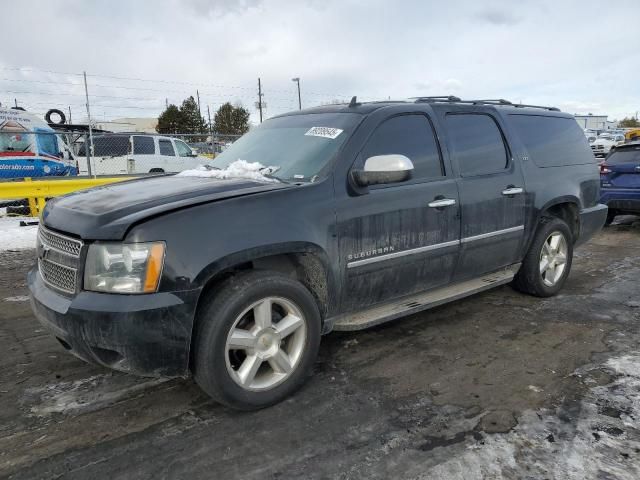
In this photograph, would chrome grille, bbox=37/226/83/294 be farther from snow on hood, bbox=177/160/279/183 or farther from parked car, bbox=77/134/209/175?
parked car, bbox=77/134/209/175

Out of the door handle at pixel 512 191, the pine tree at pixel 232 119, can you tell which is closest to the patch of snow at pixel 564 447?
the door handle at pixel 512 191

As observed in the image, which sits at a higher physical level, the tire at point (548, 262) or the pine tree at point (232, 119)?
the pine tree at point (232, 119)

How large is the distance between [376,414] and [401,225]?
4.27ft

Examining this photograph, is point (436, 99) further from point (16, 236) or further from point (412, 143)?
point (16, 236)

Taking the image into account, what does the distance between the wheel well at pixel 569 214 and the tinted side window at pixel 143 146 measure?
12.9m

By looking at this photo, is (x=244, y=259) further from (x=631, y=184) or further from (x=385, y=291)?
(x=631, y=184)

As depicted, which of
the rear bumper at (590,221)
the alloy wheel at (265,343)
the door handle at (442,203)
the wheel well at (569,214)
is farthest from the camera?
the rear bumper at (590,221)

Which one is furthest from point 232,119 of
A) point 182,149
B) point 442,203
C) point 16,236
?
point 442,203

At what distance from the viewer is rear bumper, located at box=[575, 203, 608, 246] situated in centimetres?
527

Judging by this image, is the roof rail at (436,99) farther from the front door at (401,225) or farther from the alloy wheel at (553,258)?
the alloy wheel at (553,258)

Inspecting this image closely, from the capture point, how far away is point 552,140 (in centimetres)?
499

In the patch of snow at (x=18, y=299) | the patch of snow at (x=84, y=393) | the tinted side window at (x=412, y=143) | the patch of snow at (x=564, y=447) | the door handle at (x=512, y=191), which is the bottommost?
the patch of snow at (x=564, y=447)

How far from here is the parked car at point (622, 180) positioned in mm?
8328

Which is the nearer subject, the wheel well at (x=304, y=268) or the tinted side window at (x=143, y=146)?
the wheel well at (x=304, y=268)
